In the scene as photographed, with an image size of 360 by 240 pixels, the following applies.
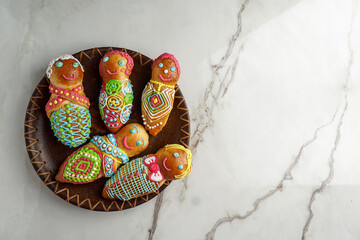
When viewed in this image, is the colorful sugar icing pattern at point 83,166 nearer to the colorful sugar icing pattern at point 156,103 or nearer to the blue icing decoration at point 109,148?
the blue icing decoration at point 109,148

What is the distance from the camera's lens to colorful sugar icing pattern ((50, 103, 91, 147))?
1.25 m

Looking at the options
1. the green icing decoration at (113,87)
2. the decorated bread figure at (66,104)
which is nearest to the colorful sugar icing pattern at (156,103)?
the green icing decoration at (113,87)

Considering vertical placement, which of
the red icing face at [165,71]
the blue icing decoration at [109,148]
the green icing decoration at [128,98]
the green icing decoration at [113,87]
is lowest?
the blue icing decoration at [109,148]

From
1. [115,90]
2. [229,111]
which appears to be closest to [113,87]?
[115,90]

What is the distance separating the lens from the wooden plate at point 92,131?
1311 mm

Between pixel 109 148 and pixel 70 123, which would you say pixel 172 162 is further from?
pixel 70 123

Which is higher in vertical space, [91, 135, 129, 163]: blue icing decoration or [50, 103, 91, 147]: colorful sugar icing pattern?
[50, 103, 91, 147]: colorful sugar icing pattern

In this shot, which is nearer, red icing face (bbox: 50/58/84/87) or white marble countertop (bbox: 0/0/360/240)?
red icing face (bbox: 50/58/84/87)

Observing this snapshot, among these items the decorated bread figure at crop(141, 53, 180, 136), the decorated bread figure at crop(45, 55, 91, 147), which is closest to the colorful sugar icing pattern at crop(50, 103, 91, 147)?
the decorated bread figure at crop(45, 55, 91, 147)

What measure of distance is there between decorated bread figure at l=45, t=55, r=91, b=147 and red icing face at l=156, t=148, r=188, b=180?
0.34 meters

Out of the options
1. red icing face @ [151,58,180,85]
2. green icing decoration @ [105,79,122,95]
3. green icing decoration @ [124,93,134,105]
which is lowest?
green icing decoration @ [124,93,134,105]

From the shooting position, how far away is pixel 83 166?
49.7 inches

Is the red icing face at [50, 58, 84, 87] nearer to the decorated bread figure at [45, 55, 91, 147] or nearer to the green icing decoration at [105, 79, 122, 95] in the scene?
the decorated bread figure at [45, 55, 91, 147]

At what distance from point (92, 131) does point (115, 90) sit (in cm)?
22
